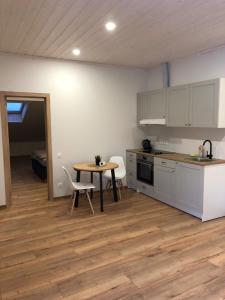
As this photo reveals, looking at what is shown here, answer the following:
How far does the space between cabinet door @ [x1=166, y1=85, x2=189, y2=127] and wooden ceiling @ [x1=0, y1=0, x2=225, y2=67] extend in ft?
2.17

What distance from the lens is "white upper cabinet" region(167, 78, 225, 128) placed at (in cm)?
362

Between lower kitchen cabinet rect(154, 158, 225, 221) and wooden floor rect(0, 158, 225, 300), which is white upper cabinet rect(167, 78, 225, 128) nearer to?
lower kitchen cabinet rect(154, 158, 225, 221)

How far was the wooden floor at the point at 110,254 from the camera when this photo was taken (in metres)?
2.25

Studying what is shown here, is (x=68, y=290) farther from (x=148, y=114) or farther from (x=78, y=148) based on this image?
(x=148, y=114)

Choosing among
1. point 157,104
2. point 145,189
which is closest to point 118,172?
point 145,189

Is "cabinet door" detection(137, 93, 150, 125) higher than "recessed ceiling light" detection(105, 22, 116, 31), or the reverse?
"recessed ceiling light" detection(105, 22, 116, 31)

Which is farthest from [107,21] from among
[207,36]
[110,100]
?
[110,100]

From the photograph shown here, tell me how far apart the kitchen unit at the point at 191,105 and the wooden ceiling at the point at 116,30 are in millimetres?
661

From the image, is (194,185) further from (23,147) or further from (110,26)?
(23,147)

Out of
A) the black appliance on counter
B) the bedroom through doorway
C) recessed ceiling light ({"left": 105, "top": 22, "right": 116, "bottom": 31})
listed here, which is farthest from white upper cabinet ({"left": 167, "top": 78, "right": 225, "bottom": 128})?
the bedroom through doorway

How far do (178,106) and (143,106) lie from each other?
1.05 m

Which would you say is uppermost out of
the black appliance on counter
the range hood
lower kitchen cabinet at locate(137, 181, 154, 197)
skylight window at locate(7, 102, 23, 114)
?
skylight window at locate(7, 102, 23, 114)

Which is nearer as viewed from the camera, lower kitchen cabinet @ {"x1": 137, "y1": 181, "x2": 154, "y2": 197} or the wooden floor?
the wooden floor

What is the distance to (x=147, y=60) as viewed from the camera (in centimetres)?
468
